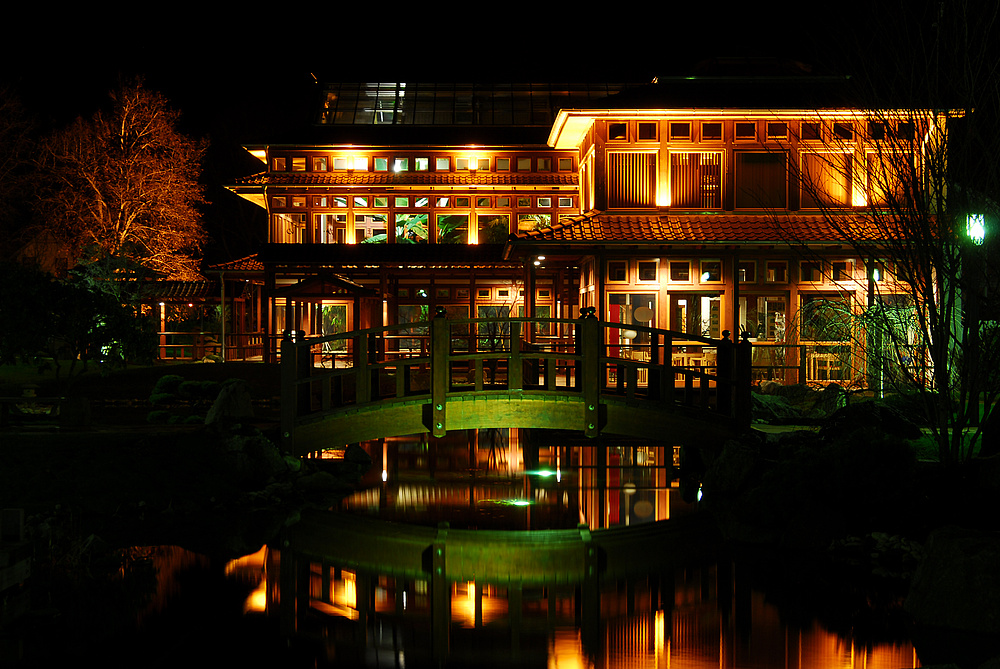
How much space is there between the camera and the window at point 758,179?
23.0 m

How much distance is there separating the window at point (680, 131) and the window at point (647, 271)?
294 centimetres

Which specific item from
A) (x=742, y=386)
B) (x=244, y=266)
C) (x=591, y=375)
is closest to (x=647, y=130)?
(x=742, y=386)

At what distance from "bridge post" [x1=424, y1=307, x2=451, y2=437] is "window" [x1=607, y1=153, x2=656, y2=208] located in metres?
9.20

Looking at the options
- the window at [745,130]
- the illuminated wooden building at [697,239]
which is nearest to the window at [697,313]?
the illuminated wooden building at [697,239]

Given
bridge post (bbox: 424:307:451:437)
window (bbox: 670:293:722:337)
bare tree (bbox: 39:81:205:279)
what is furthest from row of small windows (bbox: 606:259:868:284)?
bare tree (bbox: 39:81:205:279)

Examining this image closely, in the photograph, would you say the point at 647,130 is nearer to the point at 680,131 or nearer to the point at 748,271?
the point at 680,131

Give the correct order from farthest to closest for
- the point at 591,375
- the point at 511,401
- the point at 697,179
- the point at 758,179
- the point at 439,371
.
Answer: the point at 758,179, the point at 697,179, the point at 511,401, the point at 591,375, the point at 439,371

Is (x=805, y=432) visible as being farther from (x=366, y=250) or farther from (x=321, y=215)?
(x=321, y=215)

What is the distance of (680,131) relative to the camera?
75.0ft

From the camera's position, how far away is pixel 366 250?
30.5 metres

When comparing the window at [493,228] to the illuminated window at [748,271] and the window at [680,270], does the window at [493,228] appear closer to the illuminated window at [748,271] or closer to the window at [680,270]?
the window at [680,270]

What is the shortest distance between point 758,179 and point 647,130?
283 cm

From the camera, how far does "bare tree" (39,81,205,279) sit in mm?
Result: 32250

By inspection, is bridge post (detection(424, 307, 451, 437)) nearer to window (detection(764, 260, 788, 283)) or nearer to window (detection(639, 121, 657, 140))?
window (detection(639, 121, 657, 140))
